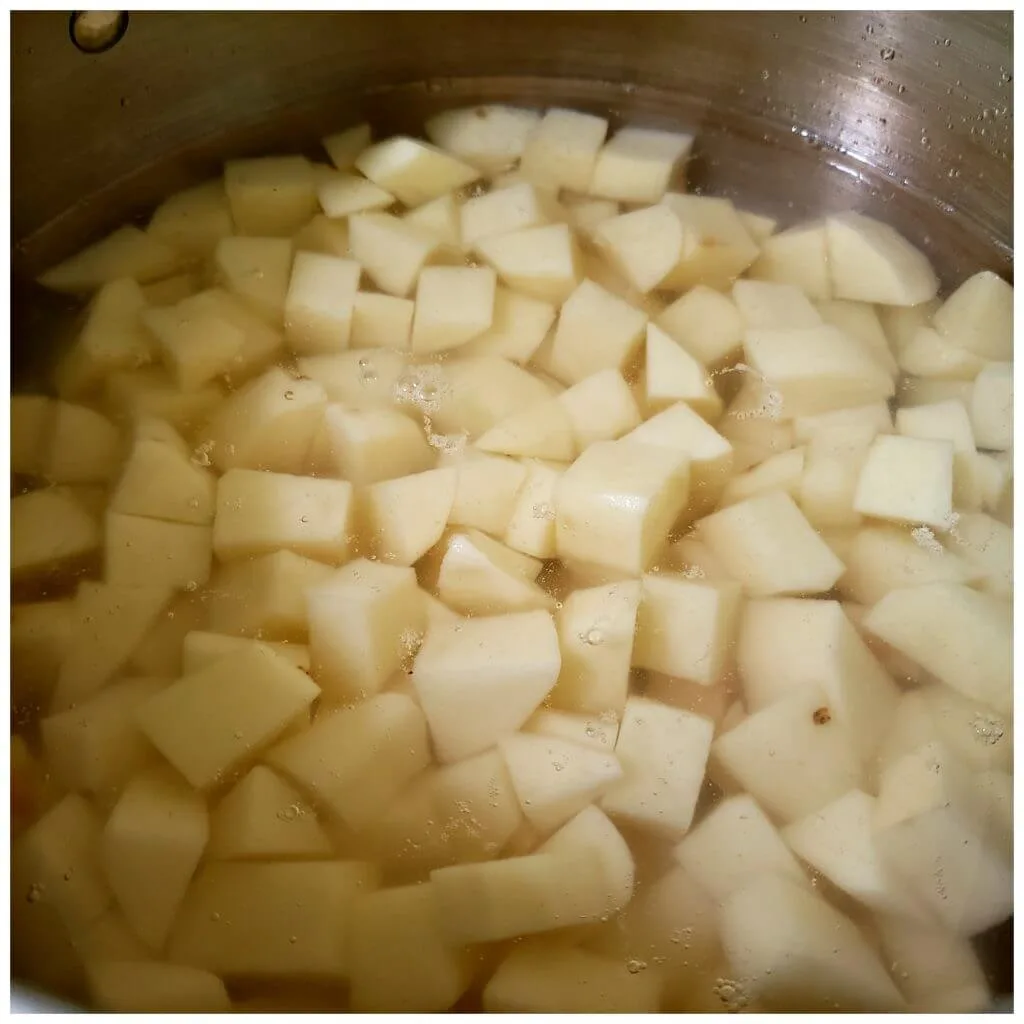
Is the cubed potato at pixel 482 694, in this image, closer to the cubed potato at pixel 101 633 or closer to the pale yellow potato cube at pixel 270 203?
the cubed potato at pixel 101 633

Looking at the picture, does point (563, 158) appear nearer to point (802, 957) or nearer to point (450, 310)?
point (450, 310)

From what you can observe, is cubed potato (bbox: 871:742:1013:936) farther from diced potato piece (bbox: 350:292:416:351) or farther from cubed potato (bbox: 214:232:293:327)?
cubed potato (bbox: 214:232:293:327)

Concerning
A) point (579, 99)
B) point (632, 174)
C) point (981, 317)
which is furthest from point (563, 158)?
point (981, 317)

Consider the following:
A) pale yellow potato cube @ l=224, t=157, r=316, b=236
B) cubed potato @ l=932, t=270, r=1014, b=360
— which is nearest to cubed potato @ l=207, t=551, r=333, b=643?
pale yellow potato cube @ l=224, t=157, r=316, b=236

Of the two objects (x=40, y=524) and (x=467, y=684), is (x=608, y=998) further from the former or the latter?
(x=40, y=524)

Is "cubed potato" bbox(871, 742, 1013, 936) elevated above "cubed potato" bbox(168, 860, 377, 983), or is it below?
above

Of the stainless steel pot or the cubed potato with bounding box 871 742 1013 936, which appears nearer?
the cubed potato with bounding box 871 742 1013 936
